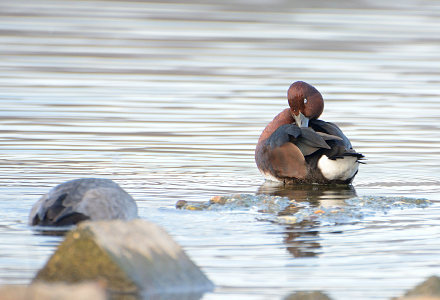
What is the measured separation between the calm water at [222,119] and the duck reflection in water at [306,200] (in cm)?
4

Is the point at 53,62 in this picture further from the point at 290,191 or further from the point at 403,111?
the point at 290,191

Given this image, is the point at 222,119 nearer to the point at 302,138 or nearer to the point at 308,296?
the point at 302,138

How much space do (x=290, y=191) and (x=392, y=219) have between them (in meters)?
2.06

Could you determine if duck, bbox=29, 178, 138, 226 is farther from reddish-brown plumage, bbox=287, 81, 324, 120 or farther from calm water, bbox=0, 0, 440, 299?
reddish-brown plumage, bbox=287, 81, 324, 120

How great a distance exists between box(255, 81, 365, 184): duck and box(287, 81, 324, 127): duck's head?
1.03ft

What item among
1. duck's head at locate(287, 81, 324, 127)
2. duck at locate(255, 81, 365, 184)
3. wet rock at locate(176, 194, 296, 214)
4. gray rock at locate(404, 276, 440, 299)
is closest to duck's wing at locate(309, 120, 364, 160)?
duck at locate(255, 81, 365, 184)

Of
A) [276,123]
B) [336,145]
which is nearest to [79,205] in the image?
[336,145]

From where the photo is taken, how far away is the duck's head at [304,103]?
1166 centimetres

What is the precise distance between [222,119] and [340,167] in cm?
346

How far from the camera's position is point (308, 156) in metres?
10.9

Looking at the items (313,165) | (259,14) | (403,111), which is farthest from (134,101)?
(259,14)

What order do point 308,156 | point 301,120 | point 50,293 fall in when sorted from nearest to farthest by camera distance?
1. point 50,293
2. point 308,156
3. point 301,120

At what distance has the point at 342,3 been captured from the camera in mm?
29641

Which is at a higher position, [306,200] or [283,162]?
[283,162]
